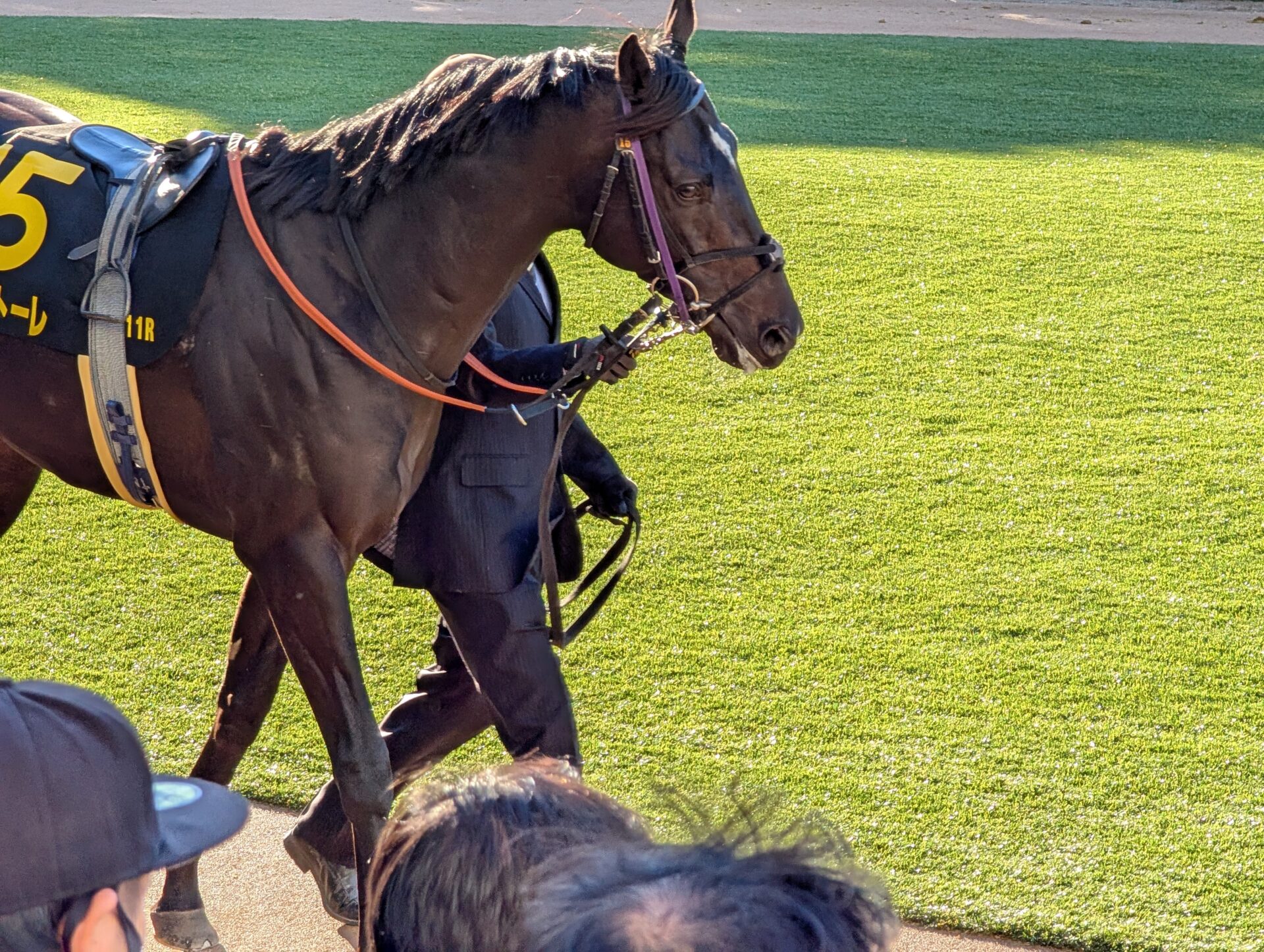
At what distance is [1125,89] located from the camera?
34.4 ft

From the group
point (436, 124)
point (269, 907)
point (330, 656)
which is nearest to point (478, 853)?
point (330, 656)

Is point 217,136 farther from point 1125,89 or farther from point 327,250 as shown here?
point 1125,89

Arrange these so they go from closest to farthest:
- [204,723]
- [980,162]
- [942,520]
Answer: [204,723] → [942,520] → [980,162]

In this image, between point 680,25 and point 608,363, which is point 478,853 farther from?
point 680,25

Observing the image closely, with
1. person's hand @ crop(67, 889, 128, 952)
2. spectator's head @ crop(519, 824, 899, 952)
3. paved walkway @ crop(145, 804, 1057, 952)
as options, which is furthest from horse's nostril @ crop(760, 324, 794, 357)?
person's hand @ crop(67, 889, 128, 952)

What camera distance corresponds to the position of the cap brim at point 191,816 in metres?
1.27

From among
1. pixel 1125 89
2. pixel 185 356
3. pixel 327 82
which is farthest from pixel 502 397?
pixel 1125 89

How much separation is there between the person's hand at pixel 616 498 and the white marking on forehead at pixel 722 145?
71cm

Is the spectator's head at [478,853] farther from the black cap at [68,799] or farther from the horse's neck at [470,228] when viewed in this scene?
the horse's neck at [470,228]

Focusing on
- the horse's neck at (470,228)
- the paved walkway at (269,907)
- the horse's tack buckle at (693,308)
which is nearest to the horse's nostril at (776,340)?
the horse's tack buckle at (693,308)

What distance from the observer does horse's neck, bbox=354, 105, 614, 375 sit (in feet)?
7.76

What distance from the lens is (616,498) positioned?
9.33 feet

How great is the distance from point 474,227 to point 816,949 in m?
1.61

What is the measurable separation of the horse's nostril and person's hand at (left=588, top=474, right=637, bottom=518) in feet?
1.56
